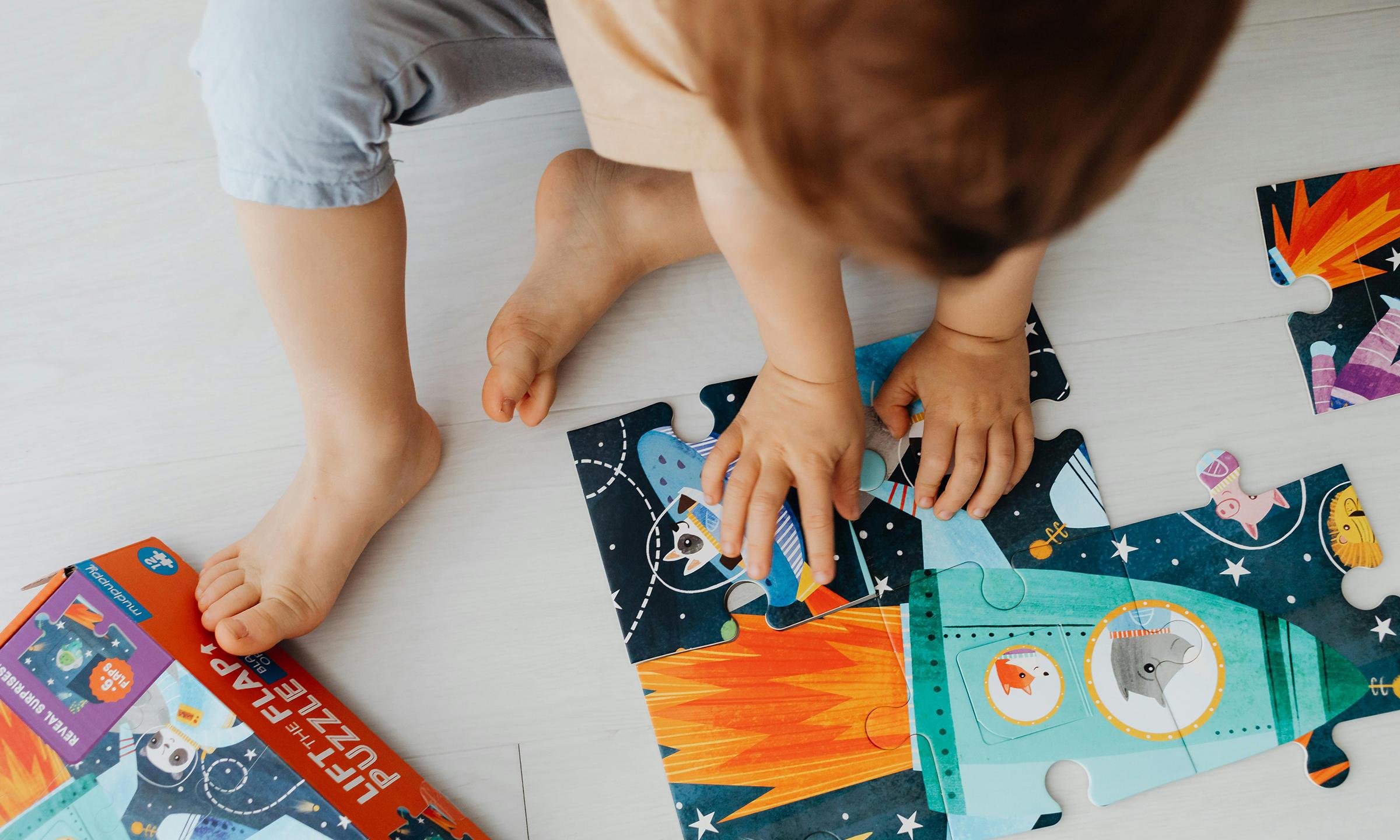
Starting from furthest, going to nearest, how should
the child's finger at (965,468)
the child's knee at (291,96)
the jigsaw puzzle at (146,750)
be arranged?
1. the child's finger at (965,468)
2. the jigsaw puzzle at (146,750)
3. the child's knee at (291,96)

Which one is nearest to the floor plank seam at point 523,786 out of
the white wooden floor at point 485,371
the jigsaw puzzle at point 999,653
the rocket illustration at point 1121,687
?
the white wooden floor at point 485,371

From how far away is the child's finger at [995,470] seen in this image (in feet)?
2.44

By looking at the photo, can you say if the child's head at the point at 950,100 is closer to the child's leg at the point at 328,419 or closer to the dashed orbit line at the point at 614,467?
the child's leg at the point at 328,419

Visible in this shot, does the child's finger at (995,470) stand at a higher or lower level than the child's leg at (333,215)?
lower

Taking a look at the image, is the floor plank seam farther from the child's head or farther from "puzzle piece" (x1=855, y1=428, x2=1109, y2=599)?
the child's head

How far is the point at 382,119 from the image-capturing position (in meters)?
0.59

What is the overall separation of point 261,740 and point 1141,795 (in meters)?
0.68

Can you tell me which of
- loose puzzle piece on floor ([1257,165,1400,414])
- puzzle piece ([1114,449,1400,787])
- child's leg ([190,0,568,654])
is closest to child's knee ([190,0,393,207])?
child's leg ([190,0,568,654])

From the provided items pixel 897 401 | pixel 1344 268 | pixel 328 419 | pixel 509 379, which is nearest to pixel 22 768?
pixel 328 419

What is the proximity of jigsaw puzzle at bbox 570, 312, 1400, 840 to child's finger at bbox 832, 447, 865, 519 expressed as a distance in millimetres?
16

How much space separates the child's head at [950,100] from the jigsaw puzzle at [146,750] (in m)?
0.57

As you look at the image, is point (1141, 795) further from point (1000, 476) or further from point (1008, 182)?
point (1008, 182)

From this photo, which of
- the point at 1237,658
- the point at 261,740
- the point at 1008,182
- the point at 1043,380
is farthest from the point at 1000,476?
the point at 261,740

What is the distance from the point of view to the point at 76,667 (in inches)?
26.0
